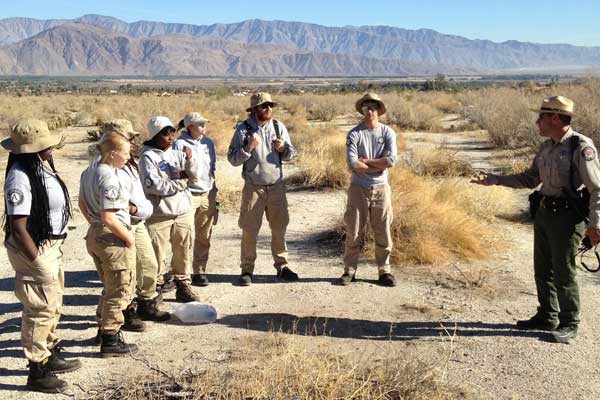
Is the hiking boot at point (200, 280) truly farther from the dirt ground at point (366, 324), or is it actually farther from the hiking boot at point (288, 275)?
the hiking boot at point (288, 275)

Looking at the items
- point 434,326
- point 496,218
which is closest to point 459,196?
point 496,218

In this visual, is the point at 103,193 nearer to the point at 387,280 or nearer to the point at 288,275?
the point at 288,275

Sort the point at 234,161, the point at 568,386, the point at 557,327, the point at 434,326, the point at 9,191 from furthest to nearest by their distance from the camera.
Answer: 1. the point at 234,161
2. the point at 434,326
3. the point at 557,327
4. the point at 568,386
5. the point at 9,191

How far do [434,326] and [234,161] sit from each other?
8.55 feet

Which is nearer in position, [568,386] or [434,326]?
[568,386]

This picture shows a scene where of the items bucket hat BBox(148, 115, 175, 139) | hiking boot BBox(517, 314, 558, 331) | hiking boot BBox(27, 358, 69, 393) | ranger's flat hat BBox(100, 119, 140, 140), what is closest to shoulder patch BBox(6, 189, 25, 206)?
ranger's flat hat BBox(100, 119, 140, 140)

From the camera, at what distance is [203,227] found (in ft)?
22.4

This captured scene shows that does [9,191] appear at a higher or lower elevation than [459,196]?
higher

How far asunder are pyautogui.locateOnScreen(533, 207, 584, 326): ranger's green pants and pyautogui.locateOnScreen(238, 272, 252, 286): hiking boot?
9.87 ft

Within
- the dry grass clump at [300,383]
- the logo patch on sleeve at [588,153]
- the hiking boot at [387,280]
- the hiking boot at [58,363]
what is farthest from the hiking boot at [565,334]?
the hiking boot at [58,363]

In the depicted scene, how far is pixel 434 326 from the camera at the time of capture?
18.6ft

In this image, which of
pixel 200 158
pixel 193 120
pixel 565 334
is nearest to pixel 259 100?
pixel 193 120

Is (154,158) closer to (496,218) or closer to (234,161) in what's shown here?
(234,161)

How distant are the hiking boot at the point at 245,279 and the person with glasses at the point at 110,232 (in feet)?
6.59
